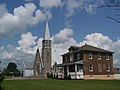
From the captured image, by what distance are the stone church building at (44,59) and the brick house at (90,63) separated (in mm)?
32345

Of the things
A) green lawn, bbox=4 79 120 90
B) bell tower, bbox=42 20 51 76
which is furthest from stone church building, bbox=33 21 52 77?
green lawn, bbox=4 79 120 90

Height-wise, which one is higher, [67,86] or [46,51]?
[46,51]

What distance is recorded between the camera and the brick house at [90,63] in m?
60.0

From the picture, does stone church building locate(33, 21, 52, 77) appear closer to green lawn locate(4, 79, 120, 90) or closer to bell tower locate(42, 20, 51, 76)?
bell tower locate(42, 20, 51, 76)

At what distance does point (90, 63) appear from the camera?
61.1 meters

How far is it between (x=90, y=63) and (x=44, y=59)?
39375 millimetres

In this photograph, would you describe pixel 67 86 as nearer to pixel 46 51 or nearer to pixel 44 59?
pixel 44 59

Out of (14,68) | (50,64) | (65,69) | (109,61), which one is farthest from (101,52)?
(14,68)

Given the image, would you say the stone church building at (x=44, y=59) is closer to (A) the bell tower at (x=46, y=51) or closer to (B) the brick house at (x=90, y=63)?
(A) the bell tower at (x=46, y=51)

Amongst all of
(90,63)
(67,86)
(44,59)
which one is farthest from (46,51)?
(67,86)

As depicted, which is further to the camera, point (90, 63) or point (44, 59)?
point (44, 59)

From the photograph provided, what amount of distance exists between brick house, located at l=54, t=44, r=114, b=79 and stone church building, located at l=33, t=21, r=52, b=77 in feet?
106

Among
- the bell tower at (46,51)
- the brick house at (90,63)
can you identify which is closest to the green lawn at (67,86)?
the brick house at (90,63)

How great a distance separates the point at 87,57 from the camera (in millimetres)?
60469
